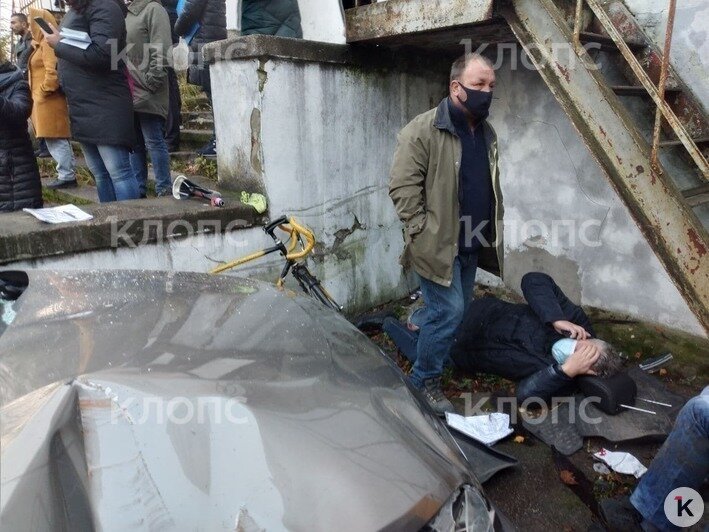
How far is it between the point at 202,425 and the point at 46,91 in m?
4.61

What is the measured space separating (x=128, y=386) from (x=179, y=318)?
1.28 feet

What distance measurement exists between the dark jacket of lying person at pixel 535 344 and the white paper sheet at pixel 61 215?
2559mm

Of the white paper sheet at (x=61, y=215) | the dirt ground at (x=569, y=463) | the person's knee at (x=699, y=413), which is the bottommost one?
the dirt ground at (x=569, y=463)

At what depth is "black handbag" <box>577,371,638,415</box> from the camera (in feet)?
10.1

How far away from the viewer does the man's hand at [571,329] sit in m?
3.35

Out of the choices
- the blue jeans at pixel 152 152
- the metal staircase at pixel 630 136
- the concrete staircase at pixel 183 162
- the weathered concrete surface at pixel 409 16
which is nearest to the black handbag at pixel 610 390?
the metal staircase at pixel 630 136

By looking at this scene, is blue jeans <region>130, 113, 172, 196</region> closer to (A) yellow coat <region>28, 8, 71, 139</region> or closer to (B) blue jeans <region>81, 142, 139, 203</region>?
(B) blue jeans <region>81, 142, 139, 203</region>

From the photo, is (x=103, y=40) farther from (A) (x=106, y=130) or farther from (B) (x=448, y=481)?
(B) (x=448, y=481)

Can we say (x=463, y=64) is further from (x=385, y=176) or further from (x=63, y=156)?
(x=63, y=156)

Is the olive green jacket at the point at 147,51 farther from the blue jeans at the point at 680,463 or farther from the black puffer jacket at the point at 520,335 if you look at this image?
the blue jeans at the point at 680,463

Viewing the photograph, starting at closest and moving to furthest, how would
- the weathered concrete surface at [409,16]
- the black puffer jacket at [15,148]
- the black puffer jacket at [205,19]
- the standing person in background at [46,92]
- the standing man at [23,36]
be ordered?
the weathered concrete surface at [409,16]
the black puffer jacket at [15,148]
the standing person in background at [46,92]
the black puffer jacket at [205,19]
the standing man at [23,36]

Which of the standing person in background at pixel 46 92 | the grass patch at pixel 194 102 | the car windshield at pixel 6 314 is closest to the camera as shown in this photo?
the car windshield at pixel 6 314

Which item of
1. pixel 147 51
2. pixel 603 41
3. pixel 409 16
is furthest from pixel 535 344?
pixel 147 51

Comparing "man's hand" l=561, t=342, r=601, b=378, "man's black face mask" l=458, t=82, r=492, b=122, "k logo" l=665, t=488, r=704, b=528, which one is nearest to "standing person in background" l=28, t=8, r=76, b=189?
"man's black face mask" l=458, t=82, r=492, b=122
